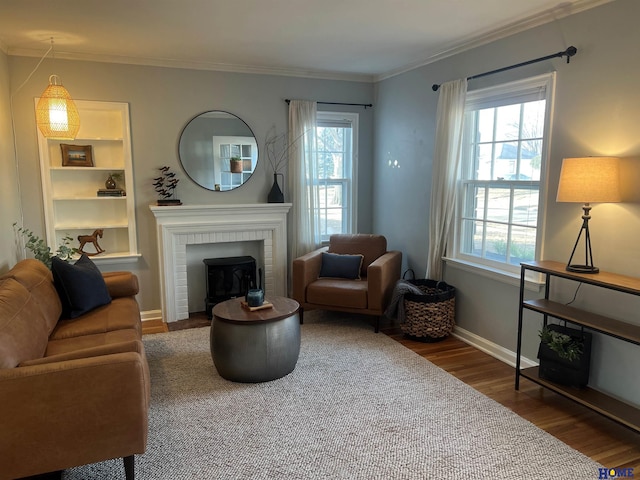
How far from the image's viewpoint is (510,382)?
3.21 metres

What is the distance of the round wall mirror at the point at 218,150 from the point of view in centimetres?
461

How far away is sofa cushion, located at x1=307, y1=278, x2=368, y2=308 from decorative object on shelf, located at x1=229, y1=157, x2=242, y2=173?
4.88ft

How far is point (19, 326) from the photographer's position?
231 cm

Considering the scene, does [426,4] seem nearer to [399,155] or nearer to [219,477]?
[399,155]

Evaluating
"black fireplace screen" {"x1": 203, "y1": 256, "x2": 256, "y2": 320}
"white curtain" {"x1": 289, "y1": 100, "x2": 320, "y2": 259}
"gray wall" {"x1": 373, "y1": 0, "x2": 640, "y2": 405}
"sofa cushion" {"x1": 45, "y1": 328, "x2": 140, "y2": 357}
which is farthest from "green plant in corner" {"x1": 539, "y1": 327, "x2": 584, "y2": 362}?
"black fireplace screen" {"x1": 203, "y1": 256, "x2": 256, "y2": 320}

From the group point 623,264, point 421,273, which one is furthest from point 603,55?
point 421,273

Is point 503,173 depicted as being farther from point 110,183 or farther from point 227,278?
point 110,183

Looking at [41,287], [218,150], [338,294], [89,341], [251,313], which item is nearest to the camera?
[89,341]

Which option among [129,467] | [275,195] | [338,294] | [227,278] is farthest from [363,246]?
[129,467]

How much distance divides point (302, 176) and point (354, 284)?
4.56 feet

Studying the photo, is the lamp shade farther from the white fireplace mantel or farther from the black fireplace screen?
the black fireplace screen

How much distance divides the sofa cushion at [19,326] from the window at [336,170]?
3.09 meters

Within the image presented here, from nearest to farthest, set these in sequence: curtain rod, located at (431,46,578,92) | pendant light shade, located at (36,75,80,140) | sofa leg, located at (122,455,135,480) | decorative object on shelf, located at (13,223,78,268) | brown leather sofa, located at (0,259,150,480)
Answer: brown leather sofa, located at (0,259,150,480)
sofa leg, located at (122,455,135,480)
curtain rod, located at (431,46,578,92)
pendant light shade, located at (36,75,80,140)
decorative object on shelf, located at (13,223,78,268)

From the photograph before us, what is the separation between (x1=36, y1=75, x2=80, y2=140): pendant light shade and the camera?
3.38m
